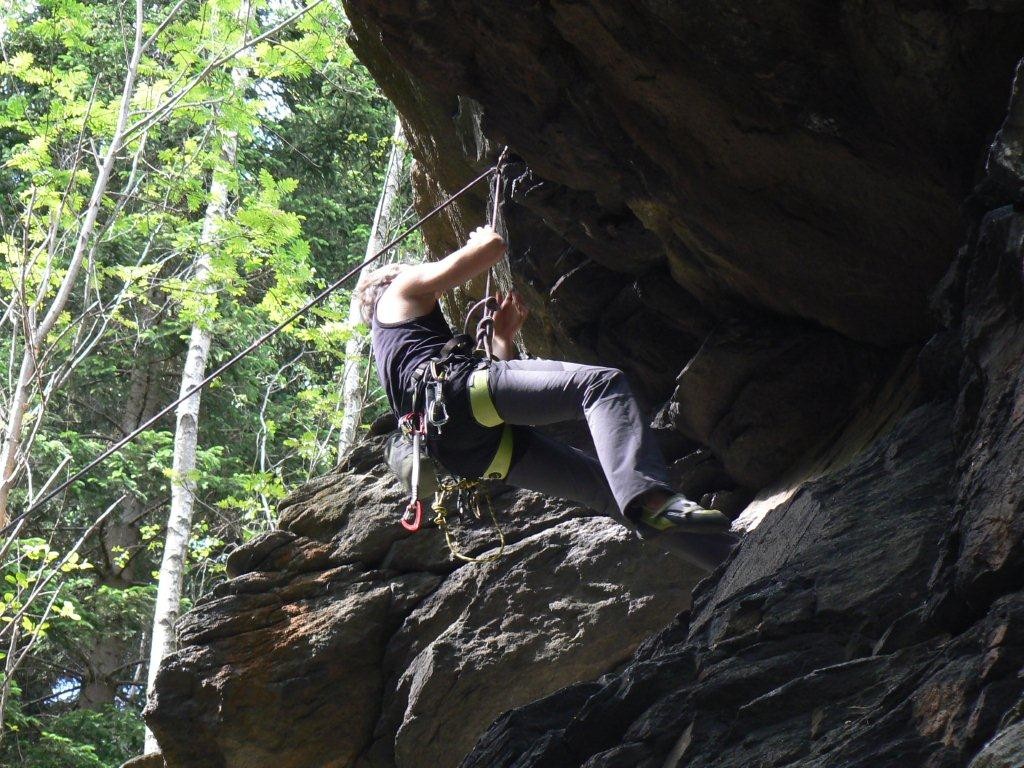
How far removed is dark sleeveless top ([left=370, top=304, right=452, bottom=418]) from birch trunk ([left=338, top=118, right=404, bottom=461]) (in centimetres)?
591

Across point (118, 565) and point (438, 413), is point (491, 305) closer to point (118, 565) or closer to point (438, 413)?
point (438, 413)

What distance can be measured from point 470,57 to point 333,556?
3.54 metres

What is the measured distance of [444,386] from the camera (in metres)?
5.02

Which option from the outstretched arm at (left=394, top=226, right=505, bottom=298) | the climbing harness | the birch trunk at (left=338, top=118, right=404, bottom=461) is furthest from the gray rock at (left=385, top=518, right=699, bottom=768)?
the birch trunk at (left=338, top=118, right=404, bottom=461)

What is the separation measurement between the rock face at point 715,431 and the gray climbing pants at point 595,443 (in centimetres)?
46

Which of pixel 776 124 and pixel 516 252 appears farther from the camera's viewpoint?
pixel 516 252

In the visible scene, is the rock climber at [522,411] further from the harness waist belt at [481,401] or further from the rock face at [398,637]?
the rock face at [398,637]

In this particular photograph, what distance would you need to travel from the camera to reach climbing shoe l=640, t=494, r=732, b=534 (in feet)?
14.5

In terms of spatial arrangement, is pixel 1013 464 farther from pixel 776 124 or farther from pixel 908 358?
pixel 908 358

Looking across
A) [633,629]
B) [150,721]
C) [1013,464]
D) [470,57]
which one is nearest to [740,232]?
A: [470,57]

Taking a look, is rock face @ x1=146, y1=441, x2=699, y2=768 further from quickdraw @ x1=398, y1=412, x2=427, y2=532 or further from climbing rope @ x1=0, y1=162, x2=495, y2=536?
quickdraw @ x1=398, y1=412, x2=427, y2=532

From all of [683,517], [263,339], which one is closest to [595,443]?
[683,517]

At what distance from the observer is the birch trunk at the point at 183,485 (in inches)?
412

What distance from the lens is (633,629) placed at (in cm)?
635
